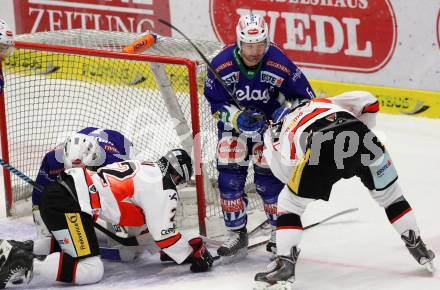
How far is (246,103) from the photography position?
504cm

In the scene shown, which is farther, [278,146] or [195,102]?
[195,102]

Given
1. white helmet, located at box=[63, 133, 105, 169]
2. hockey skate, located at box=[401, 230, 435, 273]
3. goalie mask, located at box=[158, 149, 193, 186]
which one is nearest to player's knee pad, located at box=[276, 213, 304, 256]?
hockey skate, located at box=[401, 230, 435, 273]

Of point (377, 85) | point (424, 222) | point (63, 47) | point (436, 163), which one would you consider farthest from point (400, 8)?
point (63, 47)

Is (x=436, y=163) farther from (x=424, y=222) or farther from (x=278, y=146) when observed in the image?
(x=278, y=146)

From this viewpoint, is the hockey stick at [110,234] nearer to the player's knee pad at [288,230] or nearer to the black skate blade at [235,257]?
the black skate blade at [235,257]

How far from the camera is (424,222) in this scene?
18.2 ft

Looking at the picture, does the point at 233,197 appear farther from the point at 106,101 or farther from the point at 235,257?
the point at 106,101

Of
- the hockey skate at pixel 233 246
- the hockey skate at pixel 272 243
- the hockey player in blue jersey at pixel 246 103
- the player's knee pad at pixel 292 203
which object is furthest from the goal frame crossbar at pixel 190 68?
the player's knee pad at pixel 292 203

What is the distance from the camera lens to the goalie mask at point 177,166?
4.86 m

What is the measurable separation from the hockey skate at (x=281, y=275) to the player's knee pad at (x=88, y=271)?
2.53 feet

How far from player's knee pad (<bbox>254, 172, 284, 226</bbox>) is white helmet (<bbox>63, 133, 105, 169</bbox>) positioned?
792mm

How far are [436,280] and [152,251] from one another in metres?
1.42

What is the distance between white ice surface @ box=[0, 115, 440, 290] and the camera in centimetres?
472

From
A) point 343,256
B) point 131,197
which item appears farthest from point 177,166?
point 343,256
